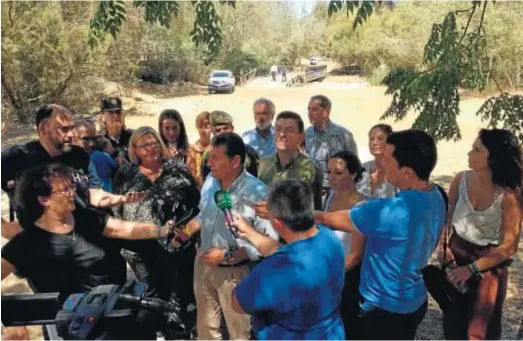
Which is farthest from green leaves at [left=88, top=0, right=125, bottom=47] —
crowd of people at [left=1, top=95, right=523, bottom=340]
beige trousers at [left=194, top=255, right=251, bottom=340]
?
beige trousers at [left=194, top=255, right=251, bottom=340]

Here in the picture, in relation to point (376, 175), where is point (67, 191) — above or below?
above

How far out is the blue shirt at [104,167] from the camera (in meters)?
4.21

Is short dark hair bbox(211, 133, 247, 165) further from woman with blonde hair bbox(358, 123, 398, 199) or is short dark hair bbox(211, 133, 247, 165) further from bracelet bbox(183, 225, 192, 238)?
woman with blonde hair bbox(358, 123, 398, 199)

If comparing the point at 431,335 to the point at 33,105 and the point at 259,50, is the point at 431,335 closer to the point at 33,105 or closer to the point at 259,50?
the point at 33,105

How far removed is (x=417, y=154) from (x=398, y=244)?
0.45 m

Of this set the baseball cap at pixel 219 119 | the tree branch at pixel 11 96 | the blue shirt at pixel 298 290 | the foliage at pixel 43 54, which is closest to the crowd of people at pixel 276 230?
the blue shirt at pixel 298 290

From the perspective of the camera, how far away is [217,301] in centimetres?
338

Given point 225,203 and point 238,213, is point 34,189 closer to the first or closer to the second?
point 225,203

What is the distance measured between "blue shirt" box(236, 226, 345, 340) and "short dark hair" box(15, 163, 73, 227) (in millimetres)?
1262

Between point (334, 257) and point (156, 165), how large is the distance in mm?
2092

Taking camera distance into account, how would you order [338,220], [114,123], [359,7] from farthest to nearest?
[114,123], [359,7], [338,220]

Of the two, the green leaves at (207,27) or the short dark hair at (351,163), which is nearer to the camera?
the short dark hair at (351,163)

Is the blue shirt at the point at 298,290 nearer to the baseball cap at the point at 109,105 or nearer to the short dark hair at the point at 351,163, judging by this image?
the short dark hair at the point at 351,163

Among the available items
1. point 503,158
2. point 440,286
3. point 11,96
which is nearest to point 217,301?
point 440,286
